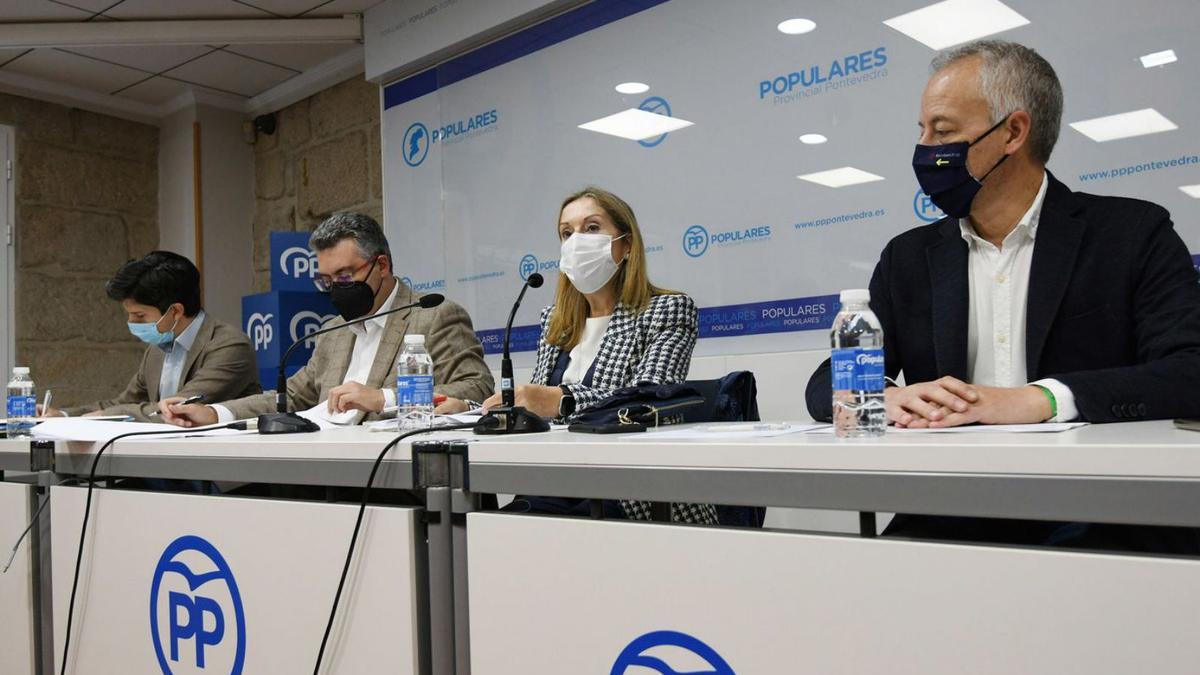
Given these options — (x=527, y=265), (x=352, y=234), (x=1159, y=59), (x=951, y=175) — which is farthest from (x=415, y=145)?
(x=951, y=175)

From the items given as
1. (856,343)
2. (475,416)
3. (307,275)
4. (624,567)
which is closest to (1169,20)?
(856,343)

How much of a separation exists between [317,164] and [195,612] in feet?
13.3

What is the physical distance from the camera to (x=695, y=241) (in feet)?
10.8

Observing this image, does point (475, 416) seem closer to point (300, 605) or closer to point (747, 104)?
point (300, 605)

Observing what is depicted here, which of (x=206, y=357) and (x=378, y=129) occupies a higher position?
(x=378, y=129)

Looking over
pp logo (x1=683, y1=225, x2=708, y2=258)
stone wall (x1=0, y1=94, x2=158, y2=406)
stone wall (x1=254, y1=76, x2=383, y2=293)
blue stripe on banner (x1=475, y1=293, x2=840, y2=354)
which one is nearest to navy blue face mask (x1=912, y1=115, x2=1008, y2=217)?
blue stripe on banner (x1=475, y1=293, x2=840, y2=354)

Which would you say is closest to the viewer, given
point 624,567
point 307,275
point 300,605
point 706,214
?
point 624,567

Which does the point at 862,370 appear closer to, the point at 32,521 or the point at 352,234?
the point at 32,521

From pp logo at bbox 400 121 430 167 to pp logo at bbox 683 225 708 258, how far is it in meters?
1.58

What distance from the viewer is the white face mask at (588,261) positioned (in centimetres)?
231

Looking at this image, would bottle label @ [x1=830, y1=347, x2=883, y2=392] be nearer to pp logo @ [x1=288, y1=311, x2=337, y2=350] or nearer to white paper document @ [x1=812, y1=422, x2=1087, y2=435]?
white paper document @ [x1=812, y1=422, x2=1087, y2=435]

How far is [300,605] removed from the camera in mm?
1354

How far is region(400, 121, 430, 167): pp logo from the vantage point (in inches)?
171

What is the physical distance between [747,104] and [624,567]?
2.41m
